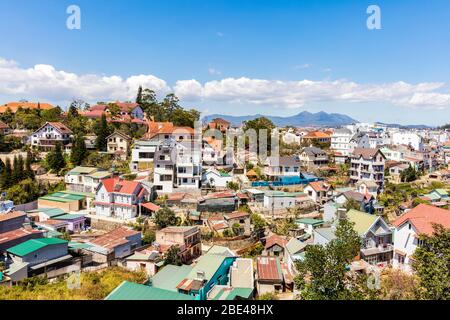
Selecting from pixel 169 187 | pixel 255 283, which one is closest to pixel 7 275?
pixel 255 283

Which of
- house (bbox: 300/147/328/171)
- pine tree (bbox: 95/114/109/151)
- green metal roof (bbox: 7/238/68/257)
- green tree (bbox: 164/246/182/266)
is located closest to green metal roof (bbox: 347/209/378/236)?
green tree (bbox: 164/246/182/266)

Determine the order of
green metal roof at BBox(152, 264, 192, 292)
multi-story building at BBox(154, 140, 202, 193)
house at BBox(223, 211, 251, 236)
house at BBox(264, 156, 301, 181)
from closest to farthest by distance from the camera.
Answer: green metal roof at BBox(152, 264, 192, 292)
house at BBox(223, 211, 251, 236)
multi-story building at BBox(154, 140, 202, 193)
house at BBox(264, 156, 301, 181)

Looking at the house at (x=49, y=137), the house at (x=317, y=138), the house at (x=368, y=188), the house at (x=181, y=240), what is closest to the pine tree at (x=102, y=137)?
the house at (x=49, y=137)

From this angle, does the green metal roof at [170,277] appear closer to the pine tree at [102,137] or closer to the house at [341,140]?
the pine tree at [102,137]

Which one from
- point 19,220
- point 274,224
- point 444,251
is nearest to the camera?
point 444,251

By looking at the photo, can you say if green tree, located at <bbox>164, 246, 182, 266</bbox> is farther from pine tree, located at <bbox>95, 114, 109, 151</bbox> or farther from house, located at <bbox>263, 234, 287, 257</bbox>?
pine tree, located at <bbox>95, 114, 109, 151</bbox>
